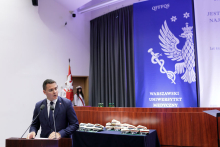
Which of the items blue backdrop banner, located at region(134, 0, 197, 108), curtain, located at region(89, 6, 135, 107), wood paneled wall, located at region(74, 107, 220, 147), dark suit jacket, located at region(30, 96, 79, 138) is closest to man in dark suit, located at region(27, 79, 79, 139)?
dark suit jacket, located at region(30, 96, 79, 138)

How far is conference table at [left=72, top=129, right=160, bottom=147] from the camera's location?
3.20 m

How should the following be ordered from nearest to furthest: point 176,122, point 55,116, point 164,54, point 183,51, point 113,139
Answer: point 55,116 < point 113,139 < point 176,122 < point 183,51 < point 164,54

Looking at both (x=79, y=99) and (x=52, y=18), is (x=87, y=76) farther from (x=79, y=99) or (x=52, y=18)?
(x=52, y=18)

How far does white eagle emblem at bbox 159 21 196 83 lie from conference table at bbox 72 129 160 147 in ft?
7.52

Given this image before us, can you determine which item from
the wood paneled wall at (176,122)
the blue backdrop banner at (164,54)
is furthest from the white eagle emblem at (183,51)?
the wood paneled wall at (176,122)

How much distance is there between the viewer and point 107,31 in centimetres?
704

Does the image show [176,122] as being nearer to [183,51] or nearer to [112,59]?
[183,51]

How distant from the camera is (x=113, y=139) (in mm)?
3400

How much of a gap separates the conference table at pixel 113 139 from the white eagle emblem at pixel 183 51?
2292mm

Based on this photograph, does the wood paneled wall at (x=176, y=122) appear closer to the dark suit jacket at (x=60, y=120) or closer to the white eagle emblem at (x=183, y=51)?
the white eagle emblem at (x=183, y=51)

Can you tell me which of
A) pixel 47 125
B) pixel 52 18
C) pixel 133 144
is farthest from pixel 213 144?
pixel 52 18

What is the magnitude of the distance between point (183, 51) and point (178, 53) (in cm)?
14

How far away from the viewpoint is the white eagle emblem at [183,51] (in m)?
5.23

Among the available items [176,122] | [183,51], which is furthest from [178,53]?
[176,122]
